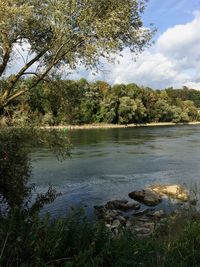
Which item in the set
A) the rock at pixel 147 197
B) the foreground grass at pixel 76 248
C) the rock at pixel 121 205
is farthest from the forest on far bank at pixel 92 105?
the foreground grass at pixel 76 248

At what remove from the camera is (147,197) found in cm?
2067

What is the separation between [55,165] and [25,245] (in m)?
26.9

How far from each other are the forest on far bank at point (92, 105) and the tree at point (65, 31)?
66cm

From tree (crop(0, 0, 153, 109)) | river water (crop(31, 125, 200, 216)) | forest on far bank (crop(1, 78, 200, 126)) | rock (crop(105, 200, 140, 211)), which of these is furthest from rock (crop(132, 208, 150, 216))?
tree (crop(0, 0, 153, 109))

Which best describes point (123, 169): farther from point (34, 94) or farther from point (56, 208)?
point (34, 94)

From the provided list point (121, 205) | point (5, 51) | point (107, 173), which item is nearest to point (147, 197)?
point (121, 205)

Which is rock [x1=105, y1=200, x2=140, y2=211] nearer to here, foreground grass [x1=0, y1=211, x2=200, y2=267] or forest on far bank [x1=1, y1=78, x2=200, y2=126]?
forest on far bank [x1=1, y1=78, x2=200, y2=126]

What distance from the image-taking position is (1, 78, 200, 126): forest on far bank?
1335 centimetres

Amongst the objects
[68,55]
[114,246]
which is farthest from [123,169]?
[114,246]

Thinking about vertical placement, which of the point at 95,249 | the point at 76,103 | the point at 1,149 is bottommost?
the point at 95,249

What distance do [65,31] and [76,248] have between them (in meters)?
7.52

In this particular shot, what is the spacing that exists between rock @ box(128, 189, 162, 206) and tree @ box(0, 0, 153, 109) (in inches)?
383

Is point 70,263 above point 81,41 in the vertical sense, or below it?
below

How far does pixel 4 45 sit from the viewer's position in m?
12.1
